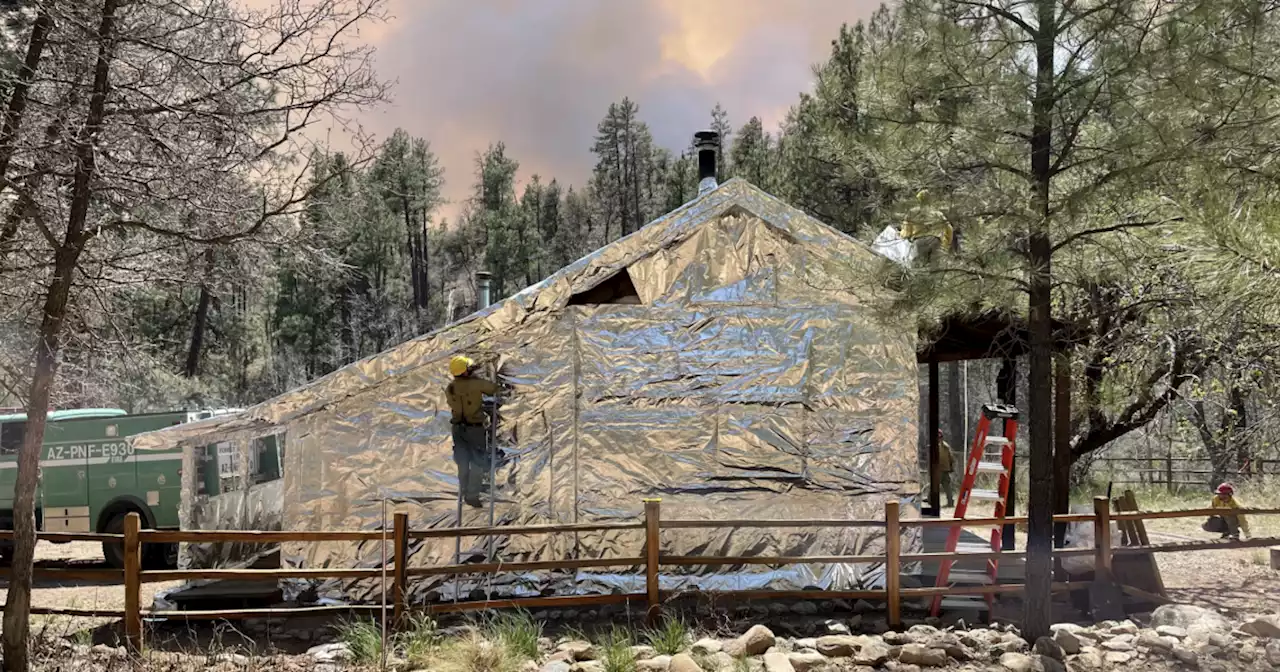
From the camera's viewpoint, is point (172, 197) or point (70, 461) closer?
point (172, 197)

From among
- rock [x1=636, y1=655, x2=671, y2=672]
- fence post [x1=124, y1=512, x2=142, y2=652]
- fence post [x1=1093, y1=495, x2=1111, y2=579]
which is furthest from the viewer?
fence post [x1=1093, y1=495, x2=1111, y2=579]

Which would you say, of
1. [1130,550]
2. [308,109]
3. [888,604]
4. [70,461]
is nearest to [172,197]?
[308,109]

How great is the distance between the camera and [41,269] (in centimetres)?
574

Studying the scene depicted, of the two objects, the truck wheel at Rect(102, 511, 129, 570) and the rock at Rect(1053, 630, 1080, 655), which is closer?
the rock at Rect(1053, 630, 1080, 655)

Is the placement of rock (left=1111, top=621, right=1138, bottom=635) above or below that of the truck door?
below

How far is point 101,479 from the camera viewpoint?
1095cm

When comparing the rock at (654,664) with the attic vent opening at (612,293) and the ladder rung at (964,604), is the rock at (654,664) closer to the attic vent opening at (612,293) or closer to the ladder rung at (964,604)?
the ladder rung at (964,604)

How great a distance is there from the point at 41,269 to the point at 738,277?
594cm

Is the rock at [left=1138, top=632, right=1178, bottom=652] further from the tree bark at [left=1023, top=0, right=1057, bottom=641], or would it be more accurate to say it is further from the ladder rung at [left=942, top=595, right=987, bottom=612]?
the ladder rung at [left=942, top=595, right=987, bottom=612]

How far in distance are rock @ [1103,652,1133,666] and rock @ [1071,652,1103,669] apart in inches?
2.5

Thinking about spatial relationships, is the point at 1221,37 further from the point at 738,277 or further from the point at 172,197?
the point at 172,197

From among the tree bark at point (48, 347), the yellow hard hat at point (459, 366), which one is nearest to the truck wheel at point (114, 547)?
the yellow hard hat at point (459, 366)

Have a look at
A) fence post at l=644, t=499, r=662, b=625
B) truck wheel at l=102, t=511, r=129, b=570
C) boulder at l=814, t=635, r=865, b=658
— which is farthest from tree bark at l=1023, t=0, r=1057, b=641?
truck wheel at l=102, t=511, r=129, b=570

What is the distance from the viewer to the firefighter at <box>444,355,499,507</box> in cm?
801
